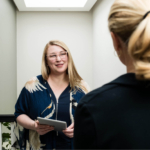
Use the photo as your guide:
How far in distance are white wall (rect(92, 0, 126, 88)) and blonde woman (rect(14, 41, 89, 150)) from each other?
5.18ft

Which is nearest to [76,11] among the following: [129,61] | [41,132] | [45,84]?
[45,84]

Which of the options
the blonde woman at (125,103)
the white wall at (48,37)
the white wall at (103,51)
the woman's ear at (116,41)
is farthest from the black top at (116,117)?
the white wall at (48,37)

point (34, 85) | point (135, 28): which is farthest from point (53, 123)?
point (135, 28)

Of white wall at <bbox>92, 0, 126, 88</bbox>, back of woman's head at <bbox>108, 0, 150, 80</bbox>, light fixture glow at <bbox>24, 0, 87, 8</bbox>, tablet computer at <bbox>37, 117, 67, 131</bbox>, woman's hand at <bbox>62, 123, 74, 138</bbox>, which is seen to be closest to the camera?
back of woman's head at <bbox>108, 0, 150, 80</bbox>

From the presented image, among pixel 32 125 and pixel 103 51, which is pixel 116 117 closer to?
pixel 32 125

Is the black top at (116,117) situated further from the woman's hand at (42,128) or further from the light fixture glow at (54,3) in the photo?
the light fixture glow at (54,3)

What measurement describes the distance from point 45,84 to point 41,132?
0.41 metres

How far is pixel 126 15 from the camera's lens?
535 mm

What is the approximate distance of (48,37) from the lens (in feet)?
16.9

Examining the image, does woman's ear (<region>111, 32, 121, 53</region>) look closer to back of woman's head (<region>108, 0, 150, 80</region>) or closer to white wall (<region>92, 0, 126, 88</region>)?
back of woman's head (<region>108, 0, 150, 80</region>)

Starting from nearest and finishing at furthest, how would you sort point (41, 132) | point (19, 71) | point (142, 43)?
point (142, 43), point (41, 132), point (19, 71)

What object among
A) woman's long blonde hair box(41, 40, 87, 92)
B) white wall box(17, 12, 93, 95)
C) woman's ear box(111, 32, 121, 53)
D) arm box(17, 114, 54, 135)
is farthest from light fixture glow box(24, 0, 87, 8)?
woman's ear box(111, 32, 121, 53)

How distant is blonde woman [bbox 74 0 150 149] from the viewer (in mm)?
513

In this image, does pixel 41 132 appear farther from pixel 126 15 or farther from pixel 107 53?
pixel 107 53
